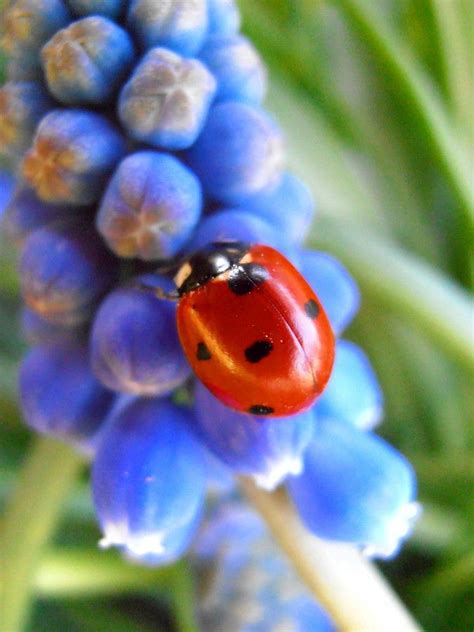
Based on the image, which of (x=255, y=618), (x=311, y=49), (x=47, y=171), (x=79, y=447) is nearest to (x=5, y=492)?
(x=79, y=447)

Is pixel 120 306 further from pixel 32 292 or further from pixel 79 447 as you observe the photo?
pixel 79 447

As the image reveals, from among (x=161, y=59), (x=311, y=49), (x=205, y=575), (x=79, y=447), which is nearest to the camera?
(x=161, y=59)

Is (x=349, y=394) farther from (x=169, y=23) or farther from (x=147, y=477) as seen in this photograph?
(x=169, y=23)

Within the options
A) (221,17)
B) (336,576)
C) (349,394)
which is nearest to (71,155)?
(221,17)

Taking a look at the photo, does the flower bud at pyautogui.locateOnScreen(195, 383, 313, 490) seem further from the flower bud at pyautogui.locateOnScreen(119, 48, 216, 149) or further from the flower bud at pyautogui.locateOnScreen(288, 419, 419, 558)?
the flower bud at pyautogui.locateOnScreen(119, 48, 216, 149)

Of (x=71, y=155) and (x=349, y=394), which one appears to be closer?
(x=71, y=155)
